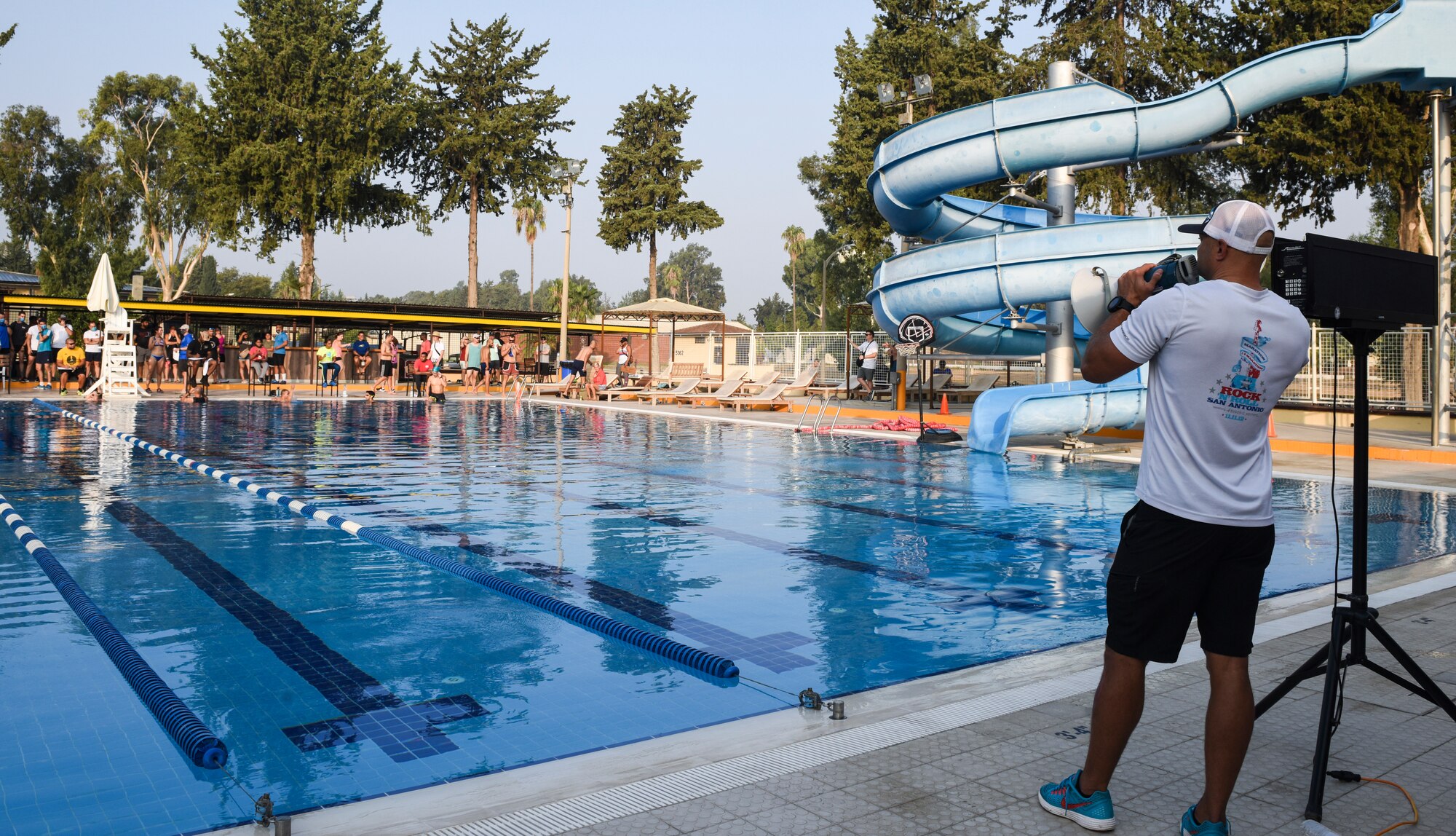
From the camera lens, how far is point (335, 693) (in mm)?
4160

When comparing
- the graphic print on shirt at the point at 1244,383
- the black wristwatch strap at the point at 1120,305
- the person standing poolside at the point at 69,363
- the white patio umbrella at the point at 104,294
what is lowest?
the graphic print on shirt at the point at 1244,383

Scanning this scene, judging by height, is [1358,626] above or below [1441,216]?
below

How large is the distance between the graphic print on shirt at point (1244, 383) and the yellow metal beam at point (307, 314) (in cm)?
2940

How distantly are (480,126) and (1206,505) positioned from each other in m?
48.9

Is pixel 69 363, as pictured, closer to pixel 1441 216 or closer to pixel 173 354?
pixel 173 354

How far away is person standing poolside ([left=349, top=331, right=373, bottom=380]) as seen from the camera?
27.9 metres

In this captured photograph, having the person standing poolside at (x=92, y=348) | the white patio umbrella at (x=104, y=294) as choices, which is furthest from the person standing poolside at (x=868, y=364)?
the person standing poolside at (x=92, y=348)

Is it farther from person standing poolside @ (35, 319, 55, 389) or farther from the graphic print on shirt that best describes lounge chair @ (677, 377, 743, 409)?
the graphic print on shirt

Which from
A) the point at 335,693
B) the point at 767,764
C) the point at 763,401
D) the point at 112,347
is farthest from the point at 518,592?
the point at 112,347

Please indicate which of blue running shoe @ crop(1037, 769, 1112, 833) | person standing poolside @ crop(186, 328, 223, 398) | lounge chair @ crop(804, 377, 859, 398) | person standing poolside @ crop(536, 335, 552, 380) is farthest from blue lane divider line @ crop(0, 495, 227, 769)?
person standing poolside @ crop(536, 335, 552, 380)

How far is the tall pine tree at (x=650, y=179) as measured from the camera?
52.3m

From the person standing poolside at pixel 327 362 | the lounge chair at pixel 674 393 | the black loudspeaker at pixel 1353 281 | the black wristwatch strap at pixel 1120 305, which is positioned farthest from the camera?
the person standing poolside at pixel 327 362

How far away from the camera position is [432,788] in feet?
10.3

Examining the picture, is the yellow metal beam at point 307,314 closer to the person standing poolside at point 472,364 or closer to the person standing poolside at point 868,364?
the person standing poolside at point 472,364
